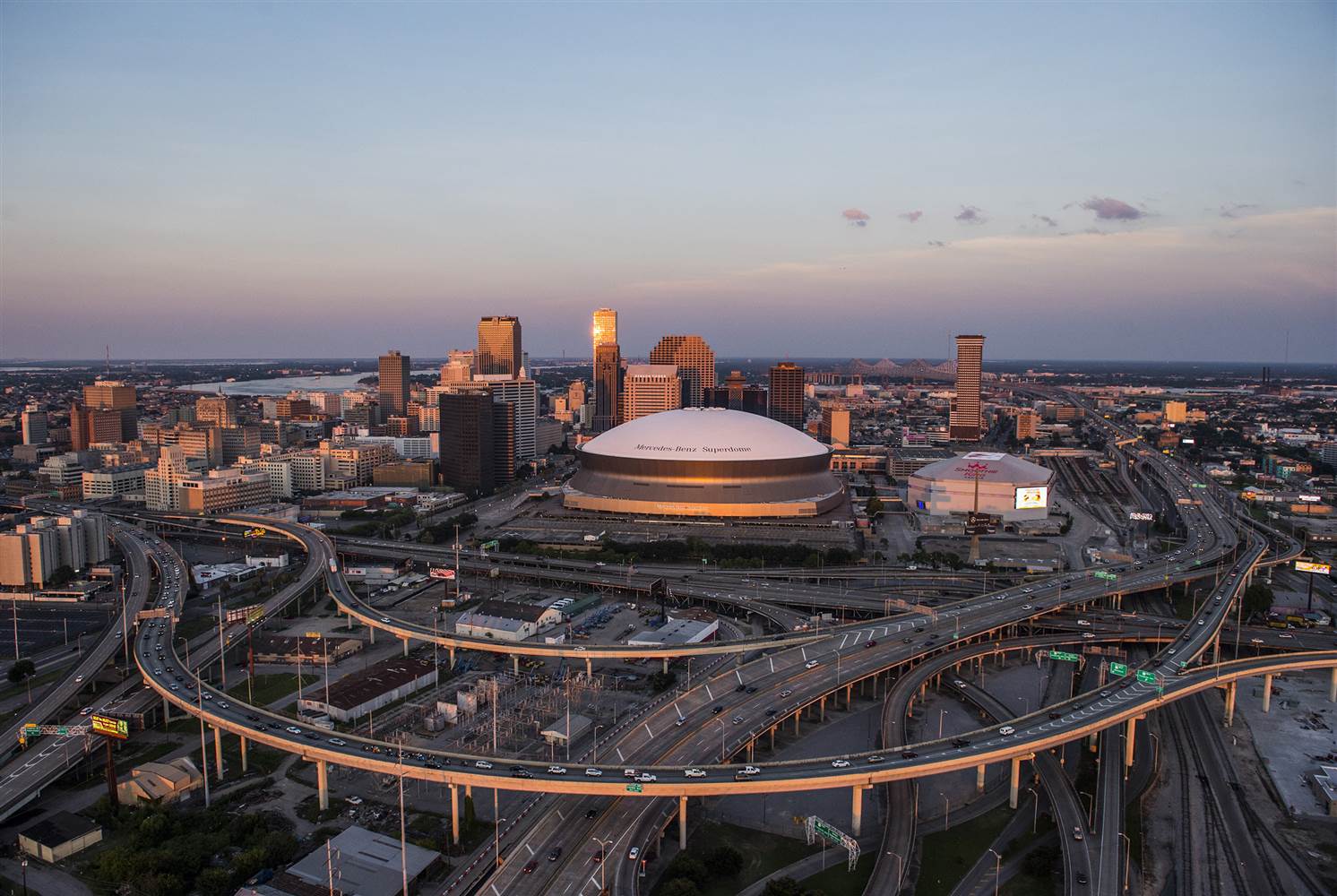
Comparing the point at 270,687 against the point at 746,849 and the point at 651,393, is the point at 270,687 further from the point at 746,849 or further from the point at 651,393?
the point at 651,393

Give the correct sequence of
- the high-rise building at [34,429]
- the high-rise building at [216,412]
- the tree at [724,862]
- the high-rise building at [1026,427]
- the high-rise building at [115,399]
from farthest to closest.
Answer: the high-rise building at [1026,427] → the high-rise building at [216,412] → the high-rise building at [115,399] → the high-rise building at [34,429] → the tree at [724,862]

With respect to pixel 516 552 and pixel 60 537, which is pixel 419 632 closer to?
pixel 516 552

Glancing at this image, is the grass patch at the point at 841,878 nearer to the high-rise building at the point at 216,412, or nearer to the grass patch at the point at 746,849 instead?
the grass patch at the point at 746,849

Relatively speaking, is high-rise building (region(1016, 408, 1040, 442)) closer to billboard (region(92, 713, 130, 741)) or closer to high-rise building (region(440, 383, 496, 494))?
high-rise building (region(440, 383, 496, 494))

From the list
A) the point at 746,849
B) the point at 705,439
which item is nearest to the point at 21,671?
the point at 746,849

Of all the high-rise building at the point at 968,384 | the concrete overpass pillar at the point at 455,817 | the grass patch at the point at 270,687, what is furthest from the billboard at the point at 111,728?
the high-rise building at the point at 968,384

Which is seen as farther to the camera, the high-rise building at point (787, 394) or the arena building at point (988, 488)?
the high-rise building at point (787, 394)
